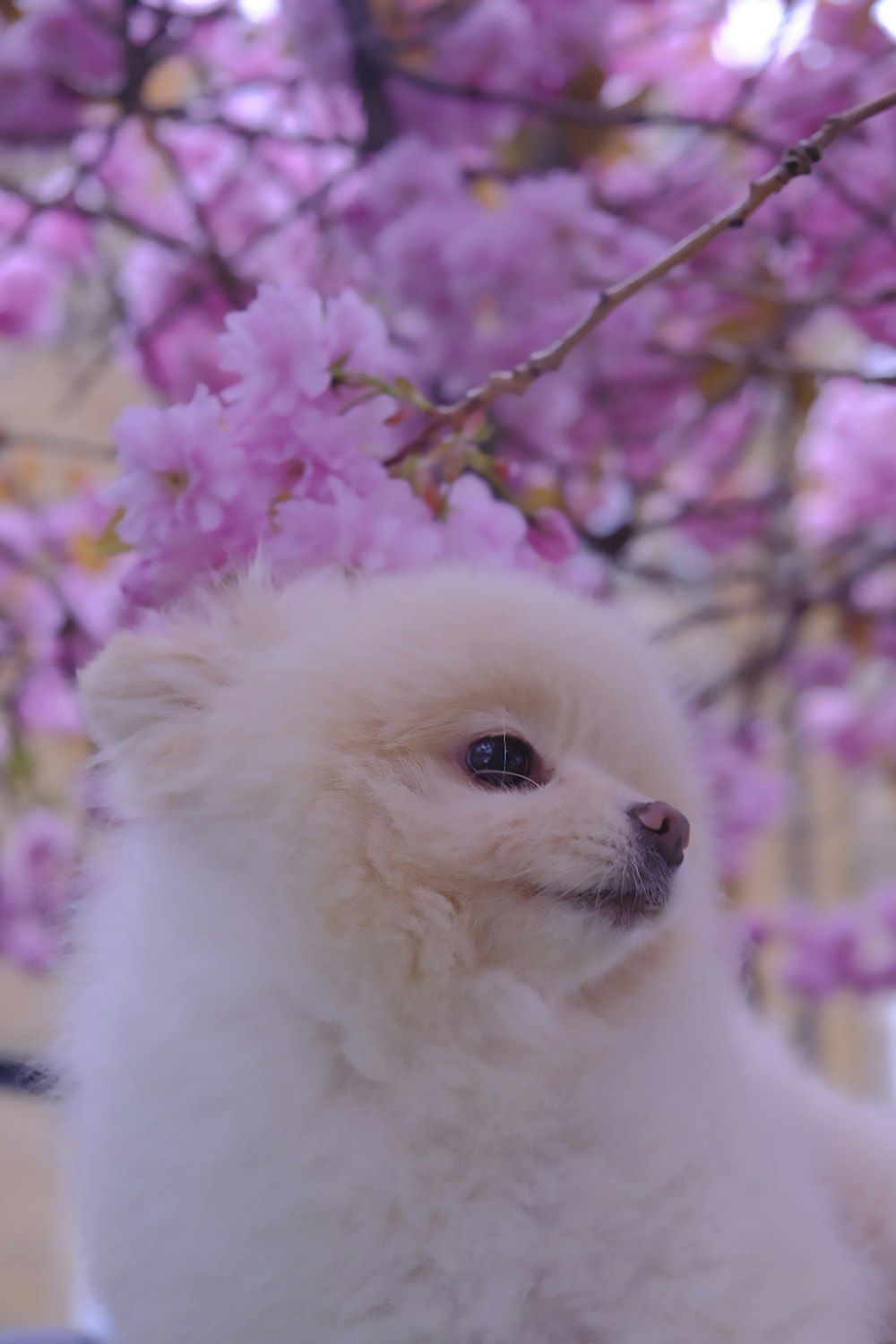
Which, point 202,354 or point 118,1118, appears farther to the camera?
point 202,354

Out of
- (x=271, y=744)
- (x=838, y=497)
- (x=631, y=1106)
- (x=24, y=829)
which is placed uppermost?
(x=838, y=497)

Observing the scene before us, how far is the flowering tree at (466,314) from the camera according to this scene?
78 centimetres

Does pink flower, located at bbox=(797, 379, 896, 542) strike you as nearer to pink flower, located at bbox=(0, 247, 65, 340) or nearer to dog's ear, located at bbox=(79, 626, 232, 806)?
pink flower, located at bbox=(0, 247, 65, 340)

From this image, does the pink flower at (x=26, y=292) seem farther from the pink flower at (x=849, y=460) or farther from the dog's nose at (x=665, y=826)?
the dog's nose at (x=665, y=826)

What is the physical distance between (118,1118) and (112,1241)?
0.23ft

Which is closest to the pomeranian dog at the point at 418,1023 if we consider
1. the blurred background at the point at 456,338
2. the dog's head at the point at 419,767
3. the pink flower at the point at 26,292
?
the dog's head at the point at 419,767

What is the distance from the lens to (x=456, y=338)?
1.28 m

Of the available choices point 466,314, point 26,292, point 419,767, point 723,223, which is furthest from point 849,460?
point 419,767

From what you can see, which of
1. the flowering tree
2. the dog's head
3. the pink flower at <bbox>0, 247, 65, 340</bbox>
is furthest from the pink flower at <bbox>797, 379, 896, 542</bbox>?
the dog's head

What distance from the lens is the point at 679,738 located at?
80 cm

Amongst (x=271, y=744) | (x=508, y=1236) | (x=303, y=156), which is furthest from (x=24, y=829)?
(x=508, y=1236)

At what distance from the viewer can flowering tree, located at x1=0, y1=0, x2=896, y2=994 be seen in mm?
775

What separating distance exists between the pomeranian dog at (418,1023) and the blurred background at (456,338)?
4.8 inches

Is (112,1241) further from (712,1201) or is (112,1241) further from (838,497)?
(838,497)
